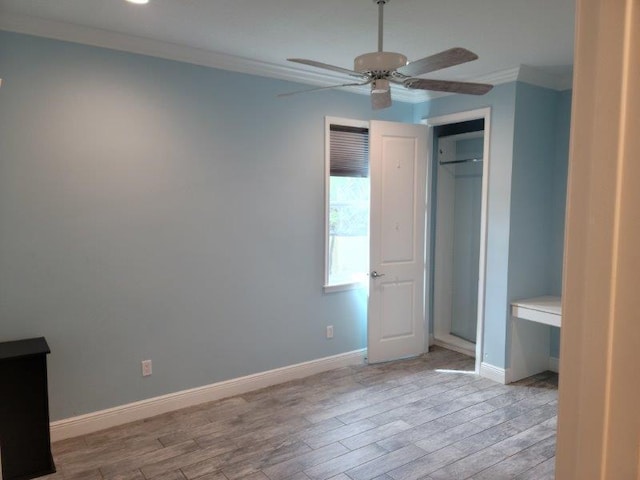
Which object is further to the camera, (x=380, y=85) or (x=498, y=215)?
(x=498, y=215)

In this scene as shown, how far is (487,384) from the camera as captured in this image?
403cm

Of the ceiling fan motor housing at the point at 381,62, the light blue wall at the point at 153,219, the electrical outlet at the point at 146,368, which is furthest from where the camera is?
the electrical outlet at the point at 146,368

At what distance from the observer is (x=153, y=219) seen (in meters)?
3.31

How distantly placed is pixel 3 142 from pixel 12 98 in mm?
277

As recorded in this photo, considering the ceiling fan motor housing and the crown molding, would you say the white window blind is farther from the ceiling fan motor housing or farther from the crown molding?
the ceiling fan motor housing

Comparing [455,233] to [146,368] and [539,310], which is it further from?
[146,368]

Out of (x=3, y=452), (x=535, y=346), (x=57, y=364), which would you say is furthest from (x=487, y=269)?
(x=3, y=452)

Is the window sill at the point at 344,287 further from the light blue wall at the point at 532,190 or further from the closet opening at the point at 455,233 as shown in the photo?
→ the light blue wall at the point at 532,190

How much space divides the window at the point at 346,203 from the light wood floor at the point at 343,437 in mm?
1076

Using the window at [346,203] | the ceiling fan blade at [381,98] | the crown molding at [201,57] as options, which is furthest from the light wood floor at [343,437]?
the crown molding at [201,57]

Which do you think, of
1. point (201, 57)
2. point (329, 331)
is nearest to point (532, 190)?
point (329, 331)

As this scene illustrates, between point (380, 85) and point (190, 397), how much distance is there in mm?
2707

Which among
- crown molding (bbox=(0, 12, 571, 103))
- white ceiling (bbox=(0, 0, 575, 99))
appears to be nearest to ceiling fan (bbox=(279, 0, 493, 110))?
white ceiling (bbox=(0, 0, 575, 99))

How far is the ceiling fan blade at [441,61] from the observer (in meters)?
2.08
